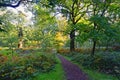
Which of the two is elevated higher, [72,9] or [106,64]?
[72,9]

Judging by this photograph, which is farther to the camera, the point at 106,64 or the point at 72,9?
the point at 72,9

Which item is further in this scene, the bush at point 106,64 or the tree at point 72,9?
the tree at point 72,9

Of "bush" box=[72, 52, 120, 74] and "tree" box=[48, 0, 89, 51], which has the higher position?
"tree" box=[48, 0, 89, 51]

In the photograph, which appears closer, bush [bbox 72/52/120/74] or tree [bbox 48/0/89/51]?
bush [bbox 72/52/120/74]

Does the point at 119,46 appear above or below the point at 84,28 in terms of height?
below

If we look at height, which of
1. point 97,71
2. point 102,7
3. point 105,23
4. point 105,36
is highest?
point 102,7

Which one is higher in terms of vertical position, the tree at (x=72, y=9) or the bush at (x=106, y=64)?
the tree at (x=72, y=9)

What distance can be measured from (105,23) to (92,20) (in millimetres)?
1252

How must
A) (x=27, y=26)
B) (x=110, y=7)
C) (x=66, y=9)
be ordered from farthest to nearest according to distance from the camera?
(x=27, y=26), (x=66, y=9), (x=110, y=7)

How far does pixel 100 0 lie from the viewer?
2153 cm

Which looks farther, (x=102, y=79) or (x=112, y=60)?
(x=112, y=60)

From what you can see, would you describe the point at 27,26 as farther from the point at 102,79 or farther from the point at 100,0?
the point at 102,79

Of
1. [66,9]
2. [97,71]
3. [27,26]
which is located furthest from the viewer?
[27,26]

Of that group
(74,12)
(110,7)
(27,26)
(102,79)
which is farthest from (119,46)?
(27,26)
